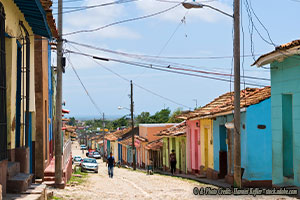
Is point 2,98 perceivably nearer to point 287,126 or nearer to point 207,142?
point 287,126

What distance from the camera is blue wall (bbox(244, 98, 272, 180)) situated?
15.5m

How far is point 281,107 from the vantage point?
12.7 meters

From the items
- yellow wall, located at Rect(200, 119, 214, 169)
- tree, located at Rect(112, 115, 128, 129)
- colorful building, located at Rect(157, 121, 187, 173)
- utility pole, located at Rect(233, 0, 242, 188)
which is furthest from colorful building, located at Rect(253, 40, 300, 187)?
tree, located at Rect(112, 115, 128, 129)

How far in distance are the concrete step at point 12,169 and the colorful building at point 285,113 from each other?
746cm

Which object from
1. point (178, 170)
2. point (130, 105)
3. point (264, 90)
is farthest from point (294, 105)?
point (130, 105)

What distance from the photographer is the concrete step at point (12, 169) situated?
8.05 meters

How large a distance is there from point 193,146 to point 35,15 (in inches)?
638

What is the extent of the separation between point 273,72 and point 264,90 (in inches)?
157

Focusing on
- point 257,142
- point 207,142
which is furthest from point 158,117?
point 257,142

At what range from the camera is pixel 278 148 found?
13000mm

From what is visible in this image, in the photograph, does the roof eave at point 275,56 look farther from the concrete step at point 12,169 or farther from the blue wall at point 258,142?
the concrete step at point 12,169

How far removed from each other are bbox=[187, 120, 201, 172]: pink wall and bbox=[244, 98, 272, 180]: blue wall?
7.54m

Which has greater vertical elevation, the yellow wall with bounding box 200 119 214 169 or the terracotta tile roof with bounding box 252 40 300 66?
the terracotta tile roof with bounding box 252 40 300 66

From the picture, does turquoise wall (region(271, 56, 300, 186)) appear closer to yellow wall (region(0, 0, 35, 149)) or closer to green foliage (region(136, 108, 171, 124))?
yellow wall (region(0, 0, 35, 149))
